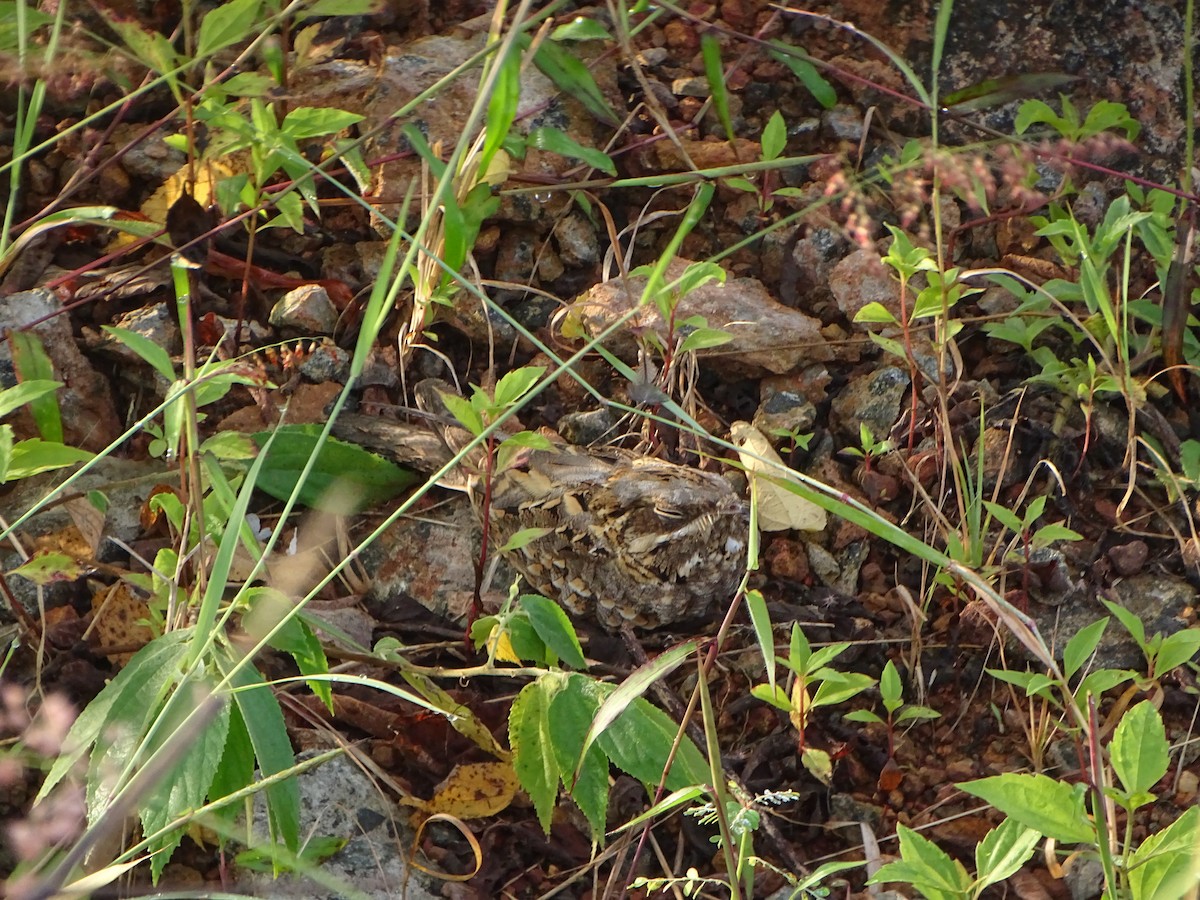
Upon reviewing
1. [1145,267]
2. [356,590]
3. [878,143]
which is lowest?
[356,590]

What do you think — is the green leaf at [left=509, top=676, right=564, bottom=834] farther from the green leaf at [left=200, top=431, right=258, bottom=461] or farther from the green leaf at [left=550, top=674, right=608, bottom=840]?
the green leaf at [left=200, top=431, right=258, bottom=461]

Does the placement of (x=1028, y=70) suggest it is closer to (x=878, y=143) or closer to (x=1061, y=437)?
(x=878, y=143)

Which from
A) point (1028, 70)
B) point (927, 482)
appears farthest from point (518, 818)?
point (1028, 70)

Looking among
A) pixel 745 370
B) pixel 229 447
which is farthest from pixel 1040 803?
pixel 229 447

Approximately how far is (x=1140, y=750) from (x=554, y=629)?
806 millimetres

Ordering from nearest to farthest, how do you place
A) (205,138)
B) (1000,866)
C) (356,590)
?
(1000,866) < (356,590) < (205,138)

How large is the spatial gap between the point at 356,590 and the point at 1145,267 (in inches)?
72.3

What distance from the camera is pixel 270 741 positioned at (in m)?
1.50

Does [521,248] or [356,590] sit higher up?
[521,248]

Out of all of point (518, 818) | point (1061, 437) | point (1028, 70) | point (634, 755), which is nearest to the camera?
point (634, 755)

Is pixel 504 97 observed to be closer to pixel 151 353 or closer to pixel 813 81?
pixel 151 353

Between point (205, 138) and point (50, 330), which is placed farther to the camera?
point (205, 138)

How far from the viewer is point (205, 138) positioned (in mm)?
2490

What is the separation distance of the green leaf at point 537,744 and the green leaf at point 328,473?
2.19 feet
